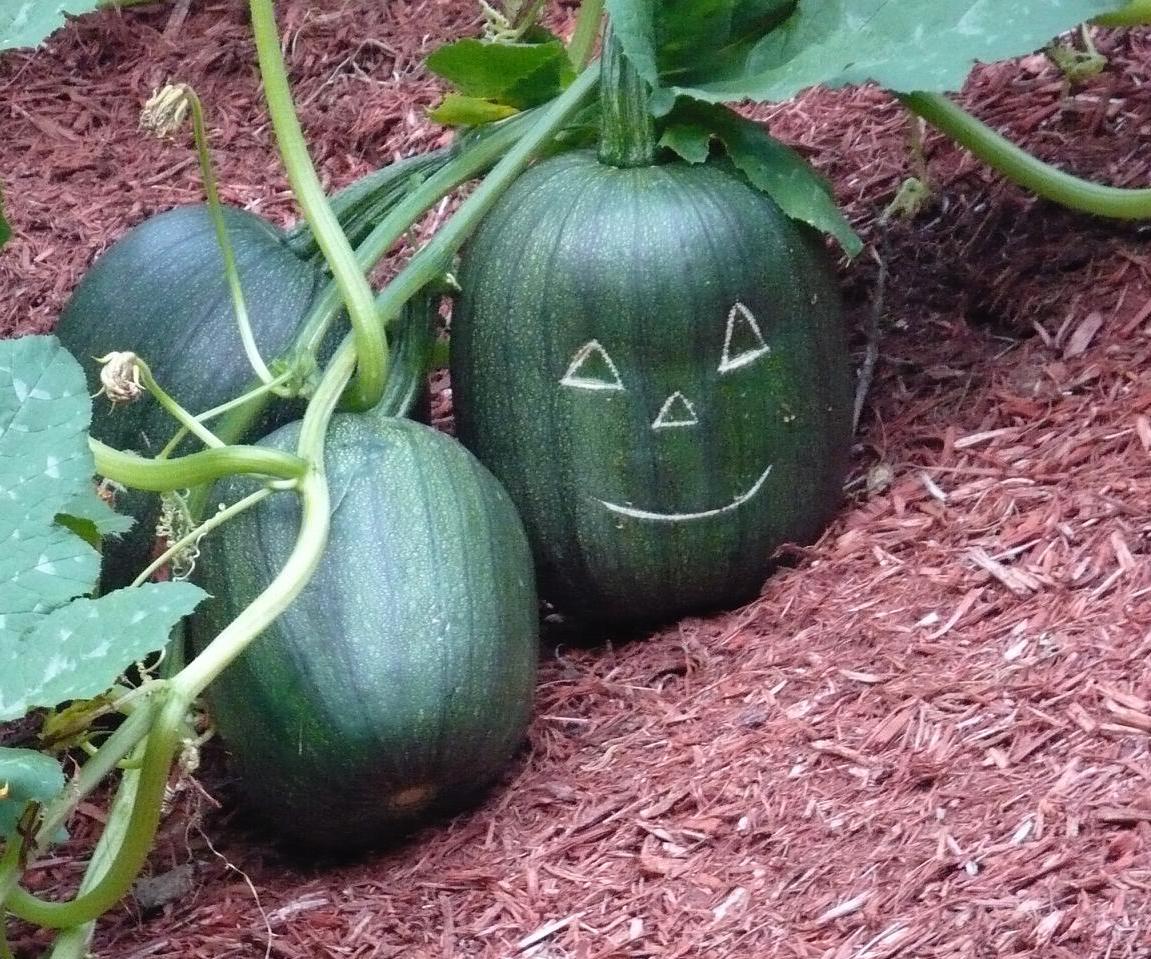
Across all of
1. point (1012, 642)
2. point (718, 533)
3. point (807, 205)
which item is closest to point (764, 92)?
point (807, 205)

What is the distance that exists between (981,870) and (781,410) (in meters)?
0.93

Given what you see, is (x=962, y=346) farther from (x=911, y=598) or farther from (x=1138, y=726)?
(x=1138, y=726)

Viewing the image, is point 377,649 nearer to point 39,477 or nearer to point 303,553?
point 303,553

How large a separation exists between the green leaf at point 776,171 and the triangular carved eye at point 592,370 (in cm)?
38

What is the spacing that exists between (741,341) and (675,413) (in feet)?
0.52

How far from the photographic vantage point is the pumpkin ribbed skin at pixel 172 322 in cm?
252

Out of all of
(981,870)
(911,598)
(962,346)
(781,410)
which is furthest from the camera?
(962,346)

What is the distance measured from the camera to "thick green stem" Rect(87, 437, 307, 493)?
6.39 feet

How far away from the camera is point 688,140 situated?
8.04ft

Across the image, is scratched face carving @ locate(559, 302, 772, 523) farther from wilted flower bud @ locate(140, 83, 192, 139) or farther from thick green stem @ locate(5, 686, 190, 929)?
thick green stem @ locate(5, 686, 190, 929)

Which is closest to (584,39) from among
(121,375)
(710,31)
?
(710,31)

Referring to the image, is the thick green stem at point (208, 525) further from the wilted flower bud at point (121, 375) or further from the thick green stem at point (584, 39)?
the thick green stem at point (584, 39)

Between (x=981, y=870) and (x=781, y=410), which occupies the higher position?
(x=781, y=410)

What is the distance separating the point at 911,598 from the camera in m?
2.27
